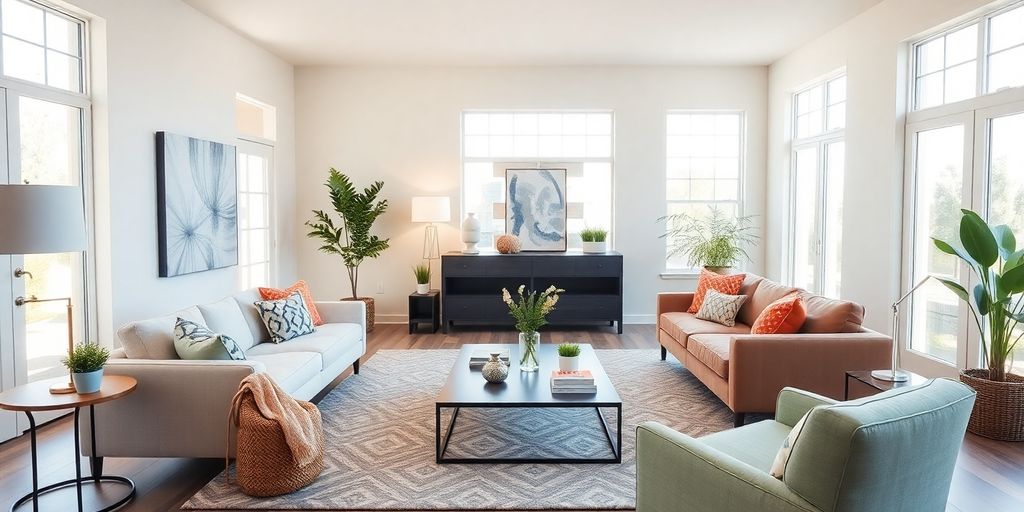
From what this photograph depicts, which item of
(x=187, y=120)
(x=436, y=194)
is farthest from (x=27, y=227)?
(x=436, y=194)

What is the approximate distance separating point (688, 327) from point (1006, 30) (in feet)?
9.11

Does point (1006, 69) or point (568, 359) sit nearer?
point (568, 359)

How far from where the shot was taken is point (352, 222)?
6.78m

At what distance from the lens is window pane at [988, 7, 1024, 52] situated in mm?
3916

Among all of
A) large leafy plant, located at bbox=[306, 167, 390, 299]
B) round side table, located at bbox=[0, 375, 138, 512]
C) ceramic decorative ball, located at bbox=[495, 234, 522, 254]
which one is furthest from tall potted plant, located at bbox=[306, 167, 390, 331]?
round side table, located at bbox=[0, 375, 138, 512]

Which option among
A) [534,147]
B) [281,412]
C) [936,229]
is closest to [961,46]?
[936,229]

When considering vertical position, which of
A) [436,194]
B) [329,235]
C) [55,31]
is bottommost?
[329,235]

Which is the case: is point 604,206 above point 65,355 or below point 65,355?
above

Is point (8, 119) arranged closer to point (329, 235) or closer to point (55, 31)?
point (55, 31)

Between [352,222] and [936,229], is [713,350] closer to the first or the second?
[936,229]

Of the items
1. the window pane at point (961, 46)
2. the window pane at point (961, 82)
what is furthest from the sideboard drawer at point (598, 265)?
the window pane at point (961, 46)

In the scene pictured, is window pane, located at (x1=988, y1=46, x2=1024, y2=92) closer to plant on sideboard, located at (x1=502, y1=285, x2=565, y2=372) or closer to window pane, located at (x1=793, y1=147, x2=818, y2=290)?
window pane, located at (x1=793, y1=147, x2=818, y2=290)

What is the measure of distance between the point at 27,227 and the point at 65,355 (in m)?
1.86

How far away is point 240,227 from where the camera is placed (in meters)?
6.11
